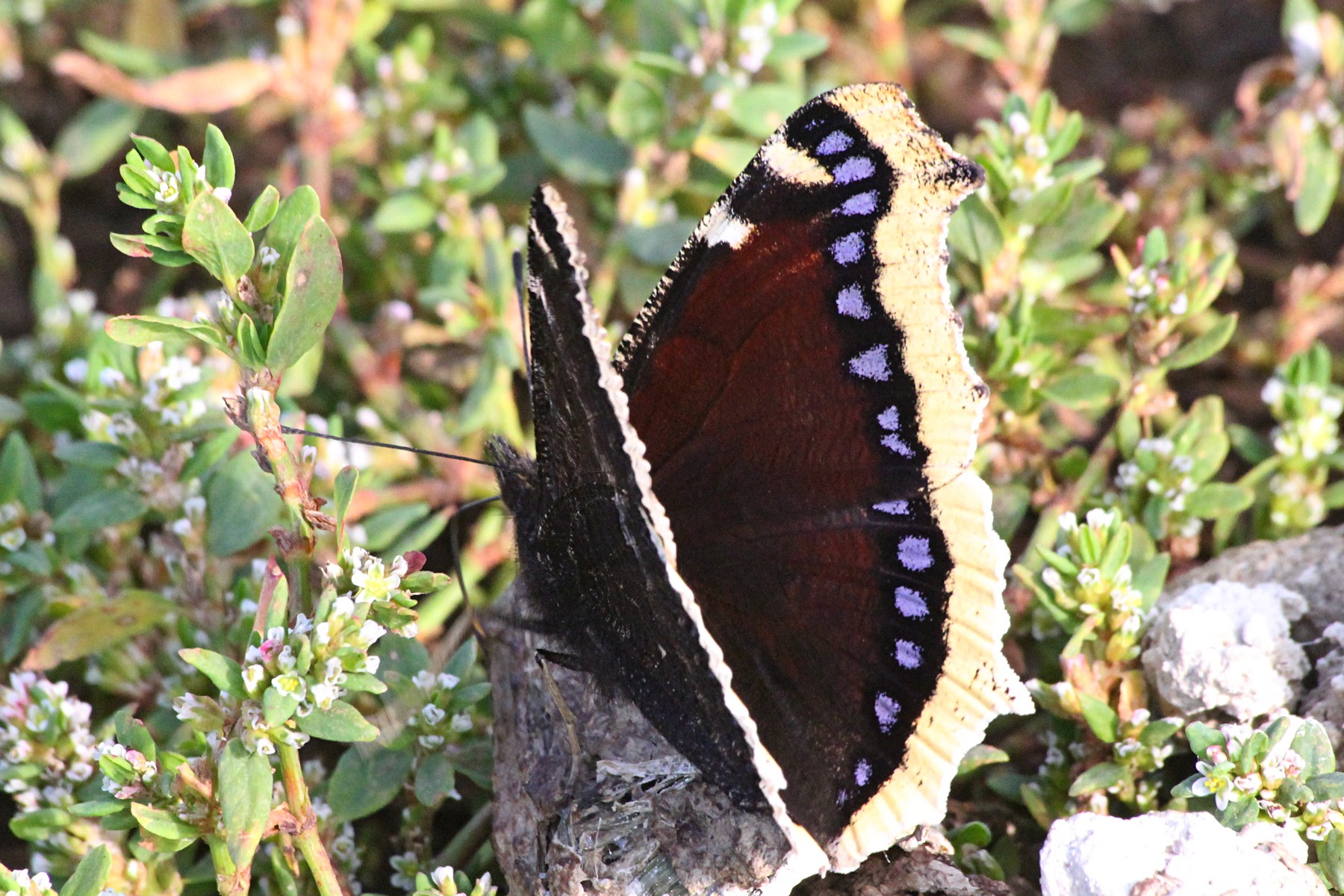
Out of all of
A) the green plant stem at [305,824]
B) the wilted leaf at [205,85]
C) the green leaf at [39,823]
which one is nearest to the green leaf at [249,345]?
the green plant stem at [305,824]

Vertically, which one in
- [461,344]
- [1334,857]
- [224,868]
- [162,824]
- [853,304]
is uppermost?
[461,344]

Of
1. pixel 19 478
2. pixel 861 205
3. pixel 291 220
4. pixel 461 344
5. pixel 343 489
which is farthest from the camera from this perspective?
pixel 461 344

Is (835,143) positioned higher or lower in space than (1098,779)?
higher

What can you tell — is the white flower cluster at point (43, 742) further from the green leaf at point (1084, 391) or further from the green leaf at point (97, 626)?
the green leaf at point (1084, 391)

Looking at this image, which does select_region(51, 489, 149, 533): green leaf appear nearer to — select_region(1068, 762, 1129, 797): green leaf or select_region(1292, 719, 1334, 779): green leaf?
select_region(1068, 762, 1129, 797): green leaf

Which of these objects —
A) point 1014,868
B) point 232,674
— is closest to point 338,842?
point 232,674

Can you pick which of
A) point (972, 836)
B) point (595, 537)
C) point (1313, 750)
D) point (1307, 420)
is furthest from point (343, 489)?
point (1307, 420)

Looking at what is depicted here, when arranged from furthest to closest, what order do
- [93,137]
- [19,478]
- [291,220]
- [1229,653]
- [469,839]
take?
[93,137]
[19,478]
[469,839]
[1229,653]
[291,220]

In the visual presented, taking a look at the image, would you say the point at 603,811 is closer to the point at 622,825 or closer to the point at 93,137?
the point at 622,825

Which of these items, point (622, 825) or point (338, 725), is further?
point (622, 825)
